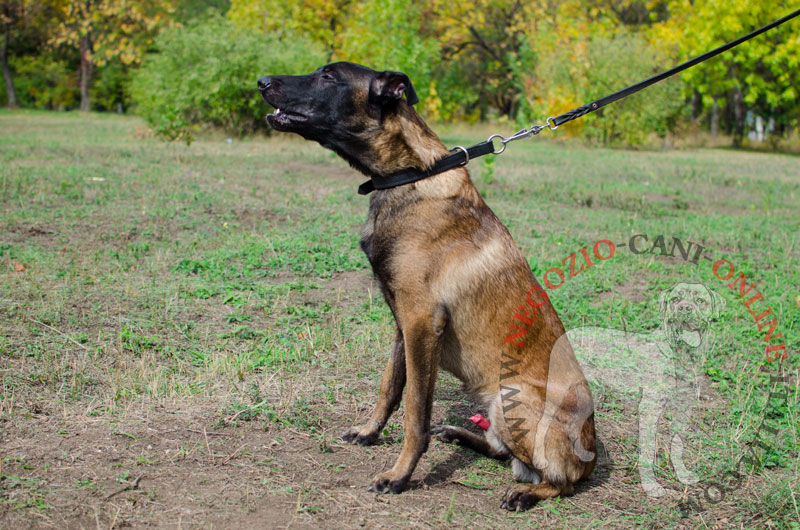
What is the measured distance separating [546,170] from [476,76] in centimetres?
2197

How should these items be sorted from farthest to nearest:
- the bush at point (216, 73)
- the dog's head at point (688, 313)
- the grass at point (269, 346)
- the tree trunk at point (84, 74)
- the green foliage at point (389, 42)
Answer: the tree trunk at point (84, 74)
the bush at point (216, 73)
the green foliage at point (389, 42)
the dog's head at point (688, 313)
the grass at point (269, 346)

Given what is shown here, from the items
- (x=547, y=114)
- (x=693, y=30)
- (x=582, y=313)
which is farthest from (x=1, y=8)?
(x=582, y=313)

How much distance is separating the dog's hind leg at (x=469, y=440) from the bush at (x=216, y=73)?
14.3m

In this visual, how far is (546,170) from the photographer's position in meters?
14.1

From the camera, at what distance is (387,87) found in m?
Result: 3.32

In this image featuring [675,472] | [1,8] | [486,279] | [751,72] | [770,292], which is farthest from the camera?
[1,8]

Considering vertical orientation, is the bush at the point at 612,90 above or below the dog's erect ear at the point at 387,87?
above

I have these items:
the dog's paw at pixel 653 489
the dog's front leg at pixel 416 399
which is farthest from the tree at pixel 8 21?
the dog's paw at pixel 653 489

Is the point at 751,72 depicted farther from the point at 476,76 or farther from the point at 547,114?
the point at 476,76

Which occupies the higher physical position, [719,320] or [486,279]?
[486,279]

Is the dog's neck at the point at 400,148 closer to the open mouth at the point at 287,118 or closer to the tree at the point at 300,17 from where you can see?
the open mouth at the point at 287,118

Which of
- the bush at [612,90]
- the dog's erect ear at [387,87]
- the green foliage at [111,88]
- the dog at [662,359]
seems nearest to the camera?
the dog's erect ear at [387,87]

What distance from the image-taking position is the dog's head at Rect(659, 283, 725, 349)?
5223 millimetres

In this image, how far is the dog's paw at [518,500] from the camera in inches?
124
